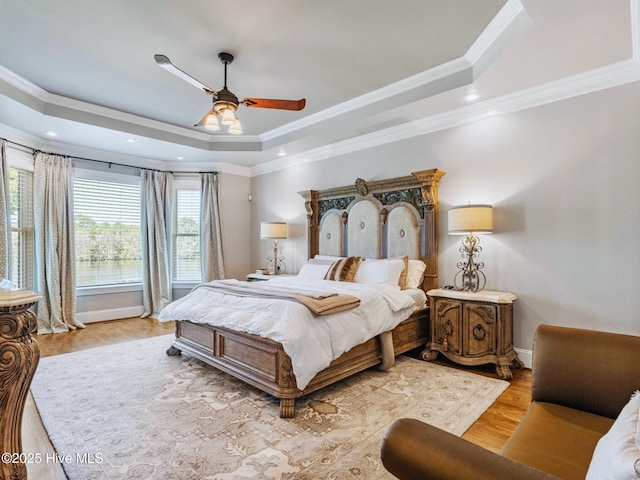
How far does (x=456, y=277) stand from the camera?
3904mm

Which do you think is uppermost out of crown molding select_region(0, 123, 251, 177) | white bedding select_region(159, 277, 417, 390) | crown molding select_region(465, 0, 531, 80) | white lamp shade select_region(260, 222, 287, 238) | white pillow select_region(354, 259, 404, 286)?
crown molding select_region(465, 0, 531, 80)

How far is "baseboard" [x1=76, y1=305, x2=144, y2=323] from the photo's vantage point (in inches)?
212

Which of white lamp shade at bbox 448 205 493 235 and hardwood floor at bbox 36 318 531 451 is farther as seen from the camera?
white lamp shade at bbox 448 205 493 235

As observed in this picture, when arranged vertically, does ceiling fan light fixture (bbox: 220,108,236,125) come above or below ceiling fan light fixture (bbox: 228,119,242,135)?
above

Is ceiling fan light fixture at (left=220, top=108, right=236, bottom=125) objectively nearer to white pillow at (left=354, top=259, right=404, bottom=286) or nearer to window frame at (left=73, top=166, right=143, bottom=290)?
white pillow at (left=354, top=259, right=404, bottom=286)

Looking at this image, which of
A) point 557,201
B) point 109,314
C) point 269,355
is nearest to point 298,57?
point 269,355

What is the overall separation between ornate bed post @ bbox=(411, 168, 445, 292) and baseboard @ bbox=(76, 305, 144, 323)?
15.9 feet

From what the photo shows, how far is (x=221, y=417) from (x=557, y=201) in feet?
11.3

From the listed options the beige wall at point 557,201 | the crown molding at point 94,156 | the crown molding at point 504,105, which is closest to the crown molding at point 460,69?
the crown molding at point 504,105

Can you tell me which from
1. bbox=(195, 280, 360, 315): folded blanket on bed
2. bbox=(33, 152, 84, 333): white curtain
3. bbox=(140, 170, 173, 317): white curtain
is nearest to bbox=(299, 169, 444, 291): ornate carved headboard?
bbox=(195, 280, 360, 315): folded blanket on bed

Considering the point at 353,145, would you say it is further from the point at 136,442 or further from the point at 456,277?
the point at 136,442

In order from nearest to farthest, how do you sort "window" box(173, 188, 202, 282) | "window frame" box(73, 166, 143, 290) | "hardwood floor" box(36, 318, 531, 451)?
"hardwood floor" box(36, 318, 531, 451)
"window frame" box(73, 166, 143, 290)
"window" box(173, 188, 202, 282)

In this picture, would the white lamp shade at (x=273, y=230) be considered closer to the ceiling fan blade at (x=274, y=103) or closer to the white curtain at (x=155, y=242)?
the white curtain at (x=155, y=242)

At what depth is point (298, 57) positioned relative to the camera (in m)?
3.14
